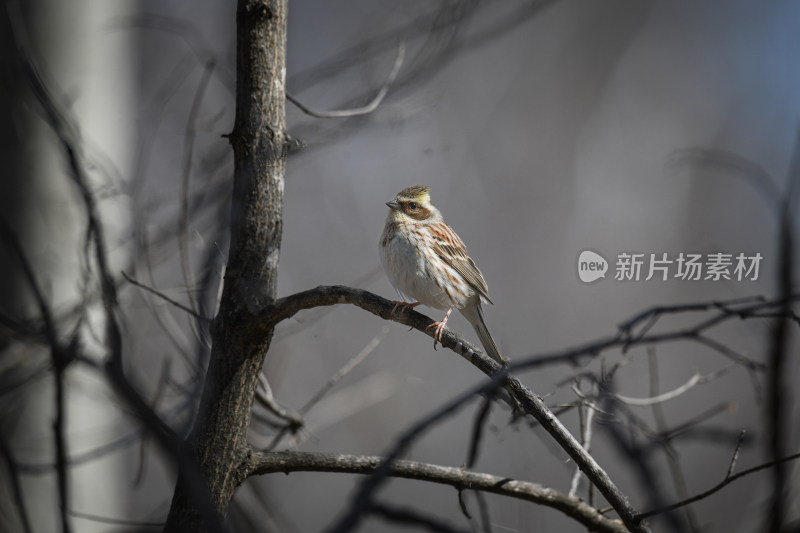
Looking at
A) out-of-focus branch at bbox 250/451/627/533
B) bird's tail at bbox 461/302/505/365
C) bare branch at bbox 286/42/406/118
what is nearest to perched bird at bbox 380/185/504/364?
bird's tail at bbox 461/302/505/365

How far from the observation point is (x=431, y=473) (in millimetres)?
1288

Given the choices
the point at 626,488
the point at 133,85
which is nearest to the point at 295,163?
the point at 133,85

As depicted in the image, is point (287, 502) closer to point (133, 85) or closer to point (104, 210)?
point (104, 210)

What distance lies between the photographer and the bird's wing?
1.84 metres

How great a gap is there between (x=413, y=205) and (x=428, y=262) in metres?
0.18

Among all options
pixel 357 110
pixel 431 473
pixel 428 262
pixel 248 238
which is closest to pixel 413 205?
pixel 428 262

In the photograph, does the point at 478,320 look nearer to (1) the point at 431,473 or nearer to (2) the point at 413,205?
Answer: (2) the point at 413,205

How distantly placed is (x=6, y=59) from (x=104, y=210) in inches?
24.3

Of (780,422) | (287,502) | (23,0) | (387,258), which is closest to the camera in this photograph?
(780,422)

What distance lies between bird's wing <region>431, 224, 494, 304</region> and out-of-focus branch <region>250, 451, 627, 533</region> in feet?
1.93

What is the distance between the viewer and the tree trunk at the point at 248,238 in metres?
1.27

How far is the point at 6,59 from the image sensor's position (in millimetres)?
1992

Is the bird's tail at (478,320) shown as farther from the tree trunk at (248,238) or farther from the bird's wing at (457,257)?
the tree trunk at (248,238)

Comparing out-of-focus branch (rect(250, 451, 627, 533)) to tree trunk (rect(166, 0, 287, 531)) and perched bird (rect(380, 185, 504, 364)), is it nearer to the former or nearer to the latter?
tree trunk (rect(166, 0, 287, 531))
